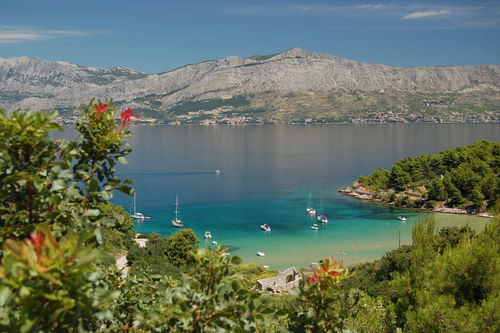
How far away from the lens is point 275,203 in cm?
5494

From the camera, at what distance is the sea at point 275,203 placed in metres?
38.2

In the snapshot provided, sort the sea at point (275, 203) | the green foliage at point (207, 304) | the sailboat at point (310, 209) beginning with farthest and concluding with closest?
the sailboat at point (310, 209), the sea at point (275, 203), the green foliage at point (207, 304)

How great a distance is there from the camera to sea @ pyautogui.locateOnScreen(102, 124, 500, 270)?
38.2 metres

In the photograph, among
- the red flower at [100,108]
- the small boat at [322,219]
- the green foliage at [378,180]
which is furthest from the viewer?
the green foliage at [378,180]

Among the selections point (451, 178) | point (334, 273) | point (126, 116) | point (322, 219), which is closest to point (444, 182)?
point (451, 178)

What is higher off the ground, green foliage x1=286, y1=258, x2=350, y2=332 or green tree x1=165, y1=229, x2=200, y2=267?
green foliage x1=286, y1=258, x2=350, y2=332

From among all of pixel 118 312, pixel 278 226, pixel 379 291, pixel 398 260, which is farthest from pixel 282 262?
pixel 118 312

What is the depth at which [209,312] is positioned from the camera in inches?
108

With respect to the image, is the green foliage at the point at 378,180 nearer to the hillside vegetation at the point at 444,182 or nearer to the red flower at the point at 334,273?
the hillside vegetation at the point at 444,182

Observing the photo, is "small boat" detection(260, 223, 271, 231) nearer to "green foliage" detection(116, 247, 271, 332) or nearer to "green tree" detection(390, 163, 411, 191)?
"green tree" detection(390, 163, 411, 191)

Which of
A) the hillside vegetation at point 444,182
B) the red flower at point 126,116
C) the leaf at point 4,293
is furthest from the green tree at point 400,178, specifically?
the leaf at point 4,293

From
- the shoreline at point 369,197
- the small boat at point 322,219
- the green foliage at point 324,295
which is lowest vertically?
the small boat at point 322,219

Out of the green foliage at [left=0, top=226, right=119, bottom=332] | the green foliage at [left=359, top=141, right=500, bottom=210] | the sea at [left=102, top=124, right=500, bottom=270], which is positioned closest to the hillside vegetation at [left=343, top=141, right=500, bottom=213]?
the green foliage at [left=359, top=141, right=500, bottom=210]

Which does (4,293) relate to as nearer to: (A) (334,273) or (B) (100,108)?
(B) (100,108)
